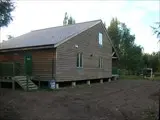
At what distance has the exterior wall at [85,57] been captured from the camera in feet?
67.9

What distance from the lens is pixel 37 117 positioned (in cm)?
966

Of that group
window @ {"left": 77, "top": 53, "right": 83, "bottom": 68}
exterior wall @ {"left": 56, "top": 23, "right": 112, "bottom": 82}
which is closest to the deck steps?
exterior wall @ {"left": 56, "top": 23, "right": 112, "bottom": 82}

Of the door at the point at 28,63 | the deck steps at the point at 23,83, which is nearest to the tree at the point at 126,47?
the door at the point at 28,63

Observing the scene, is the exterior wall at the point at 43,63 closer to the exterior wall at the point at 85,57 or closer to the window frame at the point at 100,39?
the exterior wall at the point at 85,57

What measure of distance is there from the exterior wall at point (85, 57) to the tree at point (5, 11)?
4177 mm

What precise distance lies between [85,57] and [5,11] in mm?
8964

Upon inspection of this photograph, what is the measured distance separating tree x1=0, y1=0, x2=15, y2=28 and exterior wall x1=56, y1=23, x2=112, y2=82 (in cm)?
418

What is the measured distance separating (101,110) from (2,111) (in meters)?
4.05

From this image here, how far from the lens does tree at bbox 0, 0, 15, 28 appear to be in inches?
700

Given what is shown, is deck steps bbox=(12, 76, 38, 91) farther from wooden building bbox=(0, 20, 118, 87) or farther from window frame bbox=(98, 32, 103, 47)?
window frame bbox=(98, 32, 103, 47)

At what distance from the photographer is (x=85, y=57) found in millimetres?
24391

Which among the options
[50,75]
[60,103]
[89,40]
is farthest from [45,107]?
[89,40]

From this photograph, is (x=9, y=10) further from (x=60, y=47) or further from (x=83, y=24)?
(x=83, y=24)

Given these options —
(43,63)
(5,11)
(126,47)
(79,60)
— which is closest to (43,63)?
(43,63)
